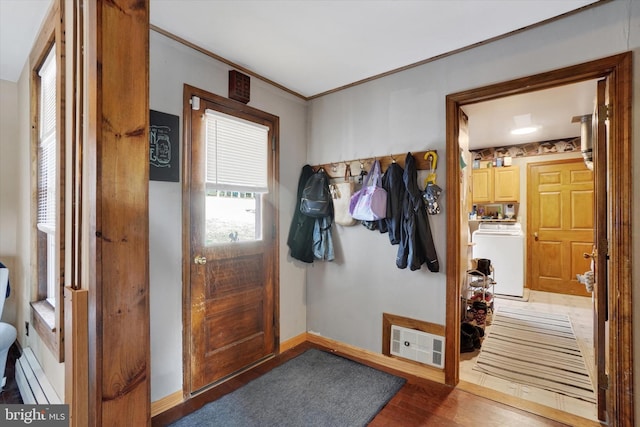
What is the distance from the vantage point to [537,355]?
2.83 meters

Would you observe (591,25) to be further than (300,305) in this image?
No

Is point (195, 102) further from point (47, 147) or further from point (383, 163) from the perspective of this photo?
point (383, 163)

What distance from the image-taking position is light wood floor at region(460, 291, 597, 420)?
2074 millimetres

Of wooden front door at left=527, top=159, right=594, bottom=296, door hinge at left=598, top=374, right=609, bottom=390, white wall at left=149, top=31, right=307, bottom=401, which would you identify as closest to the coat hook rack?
white wall at left=149, top=31, right=307, bottom=401

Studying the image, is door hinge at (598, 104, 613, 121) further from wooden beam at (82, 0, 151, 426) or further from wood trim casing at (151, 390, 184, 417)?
wood trim casing at (151, 390, 184, 417)

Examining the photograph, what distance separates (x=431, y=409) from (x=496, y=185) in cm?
457

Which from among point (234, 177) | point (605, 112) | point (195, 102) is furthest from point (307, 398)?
point (605, 112)

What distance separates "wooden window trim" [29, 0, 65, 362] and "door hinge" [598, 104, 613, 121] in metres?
3.03

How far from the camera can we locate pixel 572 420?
1904 millimetres

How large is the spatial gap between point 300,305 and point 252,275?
0.72 metres

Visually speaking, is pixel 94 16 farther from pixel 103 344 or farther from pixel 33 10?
pixel 33 10

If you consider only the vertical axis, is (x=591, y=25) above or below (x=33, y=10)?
below

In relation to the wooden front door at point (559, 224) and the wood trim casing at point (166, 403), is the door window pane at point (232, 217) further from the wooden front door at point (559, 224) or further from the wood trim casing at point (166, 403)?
the wooden front door at point (559, 224)

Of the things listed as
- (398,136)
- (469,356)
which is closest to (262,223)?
(398,136)
